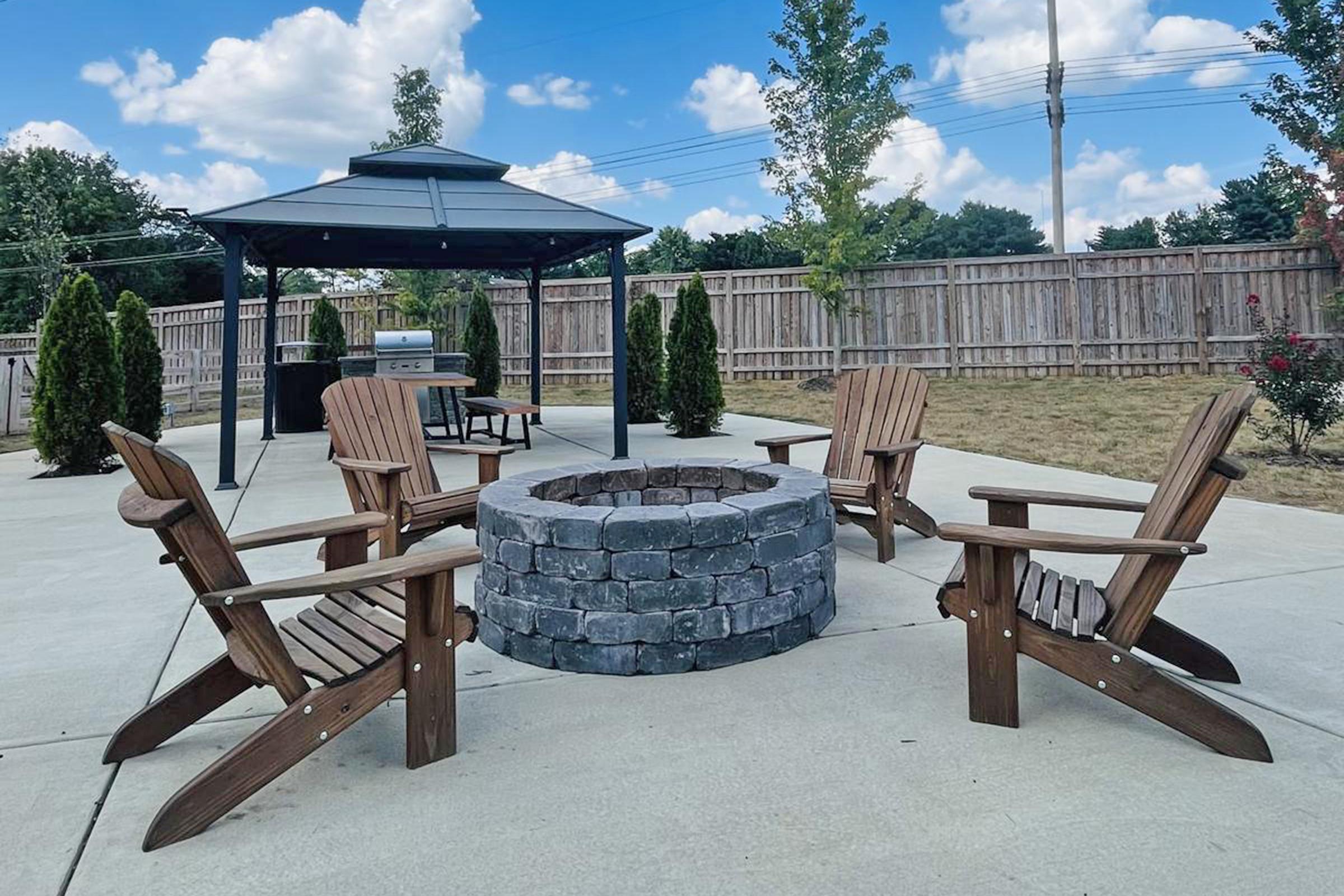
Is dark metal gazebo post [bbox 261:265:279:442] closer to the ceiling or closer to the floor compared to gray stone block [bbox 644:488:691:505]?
closer to the ceiling

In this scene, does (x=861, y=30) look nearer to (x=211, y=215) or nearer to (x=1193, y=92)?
(x=1193, y=92)

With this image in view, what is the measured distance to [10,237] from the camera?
83.7 ft

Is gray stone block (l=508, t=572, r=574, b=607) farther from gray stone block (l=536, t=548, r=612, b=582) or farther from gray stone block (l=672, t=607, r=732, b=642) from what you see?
gray stone block (l=672, t=607, r=732, b=642)

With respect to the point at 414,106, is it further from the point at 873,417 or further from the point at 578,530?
the point at 578,530

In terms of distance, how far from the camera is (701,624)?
2.70 metres

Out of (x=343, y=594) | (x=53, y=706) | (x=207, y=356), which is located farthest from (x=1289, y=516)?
(x=207, y=356)

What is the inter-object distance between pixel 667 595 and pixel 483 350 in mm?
9886

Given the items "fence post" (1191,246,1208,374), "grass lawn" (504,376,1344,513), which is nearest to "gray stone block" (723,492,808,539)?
"grass lawn" (504,376,1344,513)

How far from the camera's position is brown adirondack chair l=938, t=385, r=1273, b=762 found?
6.66 feet

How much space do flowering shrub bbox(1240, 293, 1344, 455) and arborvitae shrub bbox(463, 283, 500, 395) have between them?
8.96 metres

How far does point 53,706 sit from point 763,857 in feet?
7.08

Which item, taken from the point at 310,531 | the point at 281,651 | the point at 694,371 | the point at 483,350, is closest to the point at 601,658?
the point at 310,531

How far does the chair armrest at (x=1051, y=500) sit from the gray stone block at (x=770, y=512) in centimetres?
59

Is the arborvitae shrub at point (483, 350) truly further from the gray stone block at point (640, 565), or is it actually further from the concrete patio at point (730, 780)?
the gray stone block at point (640, 565)
